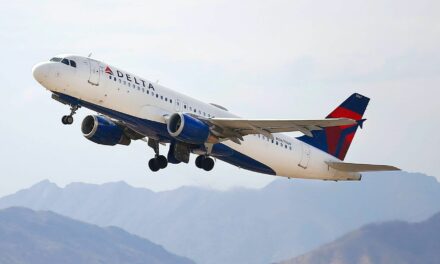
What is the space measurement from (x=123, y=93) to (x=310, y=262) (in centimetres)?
14088

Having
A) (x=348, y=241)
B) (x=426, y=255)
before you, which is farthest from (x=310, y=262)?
(x=426, y=255)

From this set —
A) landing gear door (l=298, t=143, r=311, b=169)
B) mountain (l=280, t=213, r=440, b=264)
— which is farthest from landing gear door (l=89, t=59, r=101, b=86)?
mountain (l=280, t=213, r=440, b=264)

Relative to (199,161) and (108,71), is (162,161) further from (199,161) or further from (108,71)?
(108,71)

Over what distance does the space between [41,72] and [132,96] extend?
5313mm

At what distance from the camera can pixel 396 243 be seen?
149750 millimetres

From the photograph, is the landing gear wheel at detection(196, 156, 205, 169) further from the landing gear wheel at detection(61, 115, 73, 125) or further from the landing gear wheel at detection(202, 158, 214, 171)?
the landing gear wheel at detection(61, 115, 73, 125)

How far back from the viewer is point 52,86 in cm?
4828

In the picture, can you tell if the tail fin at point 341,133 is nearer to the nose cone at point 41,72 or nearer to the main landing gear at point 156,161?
the main landing gear at point 156,161

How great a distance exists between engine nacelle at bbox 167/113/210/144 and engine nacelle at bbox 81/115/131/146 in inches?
230

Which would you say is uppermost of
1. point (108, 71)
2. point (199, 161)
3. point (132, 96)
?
point (108, 71)

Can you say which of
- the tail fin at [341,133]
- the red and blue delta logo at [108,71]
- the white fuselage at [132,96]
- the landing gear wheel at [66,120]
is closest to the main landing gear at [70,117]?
the landing gear wheel at [66,120]

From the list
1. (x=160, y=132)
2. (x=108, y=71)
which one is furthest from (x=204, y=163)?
(x=108, y=71)

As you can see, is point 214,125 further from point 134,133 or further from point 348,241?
point 348,241

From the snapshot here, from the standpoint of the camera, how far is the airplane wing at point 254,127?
164 feet
